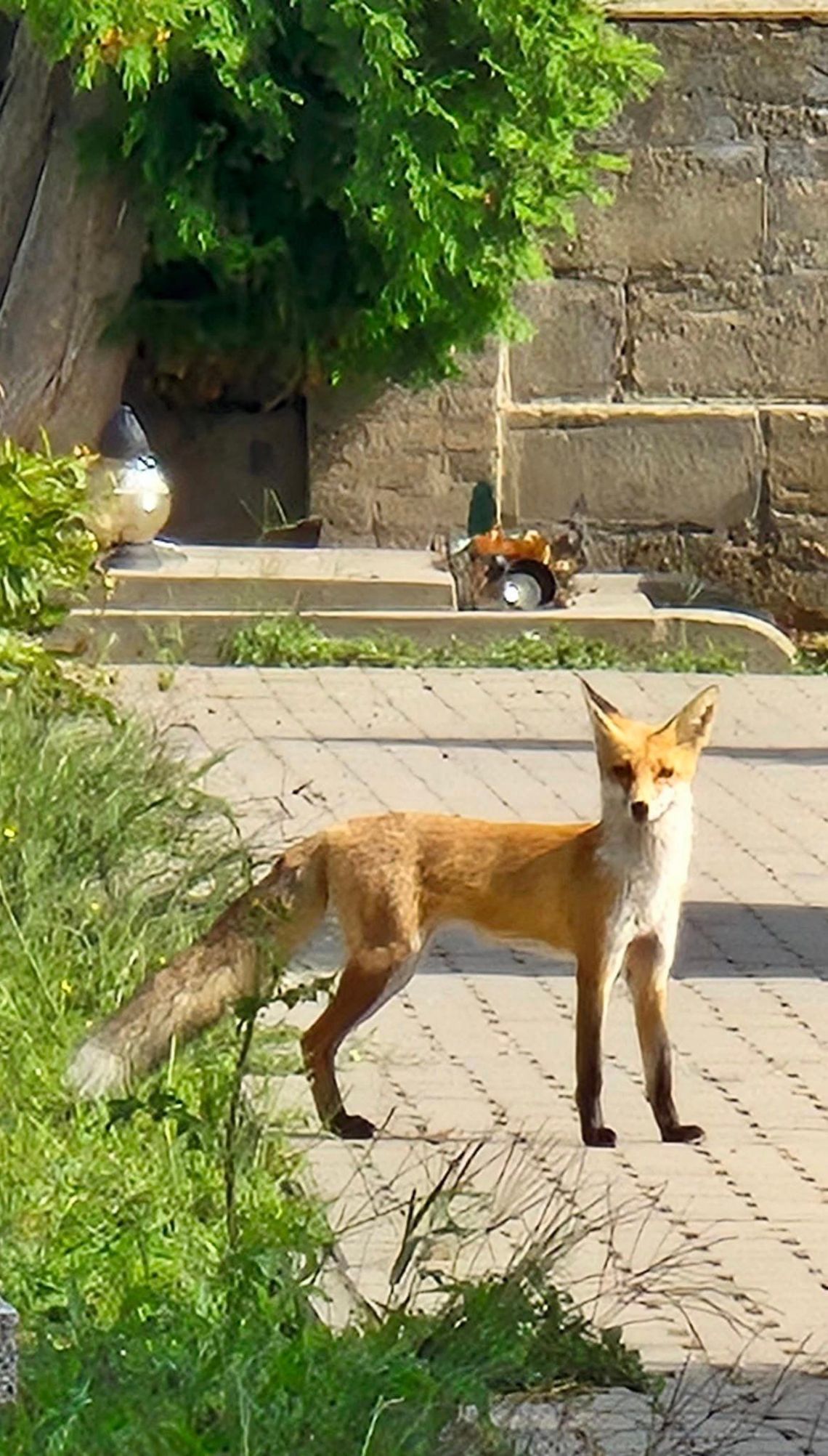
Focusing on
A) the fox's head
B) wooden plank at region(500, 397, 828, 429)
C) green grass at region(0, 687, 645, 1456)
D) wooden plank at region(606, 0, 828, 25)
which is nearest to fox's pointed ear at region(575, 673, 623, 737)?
the fox's head

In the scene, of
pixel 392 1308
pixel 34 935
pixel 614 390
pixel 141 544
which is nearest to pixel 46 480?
pixel 34 935

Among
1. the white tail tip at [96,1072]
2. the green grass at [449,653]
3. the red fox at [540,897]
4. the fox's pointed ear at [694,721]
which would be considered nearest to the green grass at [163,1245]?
the white tail tip at [96,1072]

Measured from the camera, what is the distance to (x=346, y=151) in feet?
46.5

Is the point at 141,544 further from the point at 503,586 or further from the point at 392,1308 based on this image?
the point at 392,1308

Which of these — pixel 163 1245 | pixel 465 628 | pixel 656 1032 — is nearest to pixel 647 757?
pixel 656 1032

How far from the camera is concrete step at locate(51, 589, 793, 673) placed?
13094 millimetres

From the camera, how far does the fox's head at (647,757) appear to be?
6.49 meters

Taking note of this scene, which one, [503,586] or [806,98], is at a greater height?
[806,98]

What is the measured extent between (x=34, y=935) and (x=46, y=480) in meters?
3.04

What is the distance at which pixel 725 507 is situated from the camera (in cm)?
1552

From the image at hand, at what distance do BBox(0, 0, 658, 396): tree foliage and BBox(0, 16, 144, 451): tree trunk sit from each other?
213 mm

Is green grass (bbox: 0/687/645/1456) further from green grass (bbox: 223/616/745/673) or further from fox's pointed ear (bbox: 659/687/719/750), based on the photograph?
green grass (bbox: 223/616/745/673)

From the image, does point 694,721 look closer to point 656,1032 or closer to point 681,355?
point 656,1032

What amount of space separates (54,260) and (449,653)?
8.72 ft
